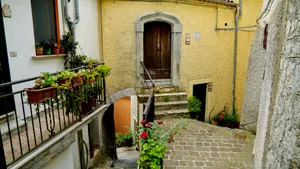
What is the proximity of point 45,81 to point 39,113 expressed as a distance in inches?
47.9

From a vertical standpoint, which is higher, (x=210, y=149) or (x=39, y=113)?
(x=39, y=113)

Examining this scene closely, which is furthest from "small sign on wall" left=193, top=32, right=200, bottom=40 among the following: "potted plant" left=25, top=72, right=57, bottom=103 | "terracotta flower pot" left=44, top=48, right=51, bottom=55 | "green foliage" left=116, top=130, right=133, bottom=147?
"green foliage" left=116, top=130, right=133, bottom=147

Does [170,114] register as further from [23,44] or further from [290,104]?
[290,104]

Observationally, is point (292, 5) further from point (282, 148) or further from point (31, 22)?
point (31, 22)

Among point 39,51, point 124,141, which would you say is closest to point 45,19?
point 39,51

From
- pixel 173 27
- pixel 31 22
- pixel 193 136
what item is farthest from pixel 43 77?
pixel 173 27

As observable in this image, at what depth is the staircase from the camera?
6.43 meters

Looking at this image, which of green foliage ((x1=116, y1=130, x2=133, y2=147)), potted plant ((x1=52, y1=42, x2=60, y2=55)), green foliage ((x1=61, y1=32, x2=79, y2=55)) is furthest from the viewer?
green foliage ((x1=116, y1=130, x2=133, y2=147))

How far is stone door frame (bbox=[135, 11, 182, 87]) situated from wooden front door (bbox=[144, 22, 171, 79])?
0.46 m

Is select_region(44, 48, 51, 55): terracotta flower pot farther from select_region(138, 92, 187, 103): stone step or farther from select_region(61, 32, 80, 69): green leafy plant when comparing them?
select_region(138, 92, 187, 103): stone step

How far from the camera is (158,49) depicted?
8.08 m

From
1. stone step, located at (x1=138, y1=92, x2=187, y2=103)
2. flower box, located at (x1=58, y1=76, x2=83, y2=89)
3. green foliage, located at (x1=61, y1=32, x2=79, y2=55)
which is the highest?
green foliage, located at (x1=61, y1=32, x2=79, y2=55)

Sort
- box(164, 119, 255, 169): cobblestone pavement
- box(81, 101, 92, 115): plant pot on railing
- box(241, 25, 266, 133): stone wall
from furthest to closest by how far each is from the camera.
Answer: box(81, 101, 92, 115): plant pot on railing → box(164, 119, 255, 169): cobblestone pavement → box(241, 25, 266, 133): stone wall

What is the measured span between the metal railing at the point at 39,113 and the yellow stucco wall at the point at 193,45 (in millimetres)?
2378
